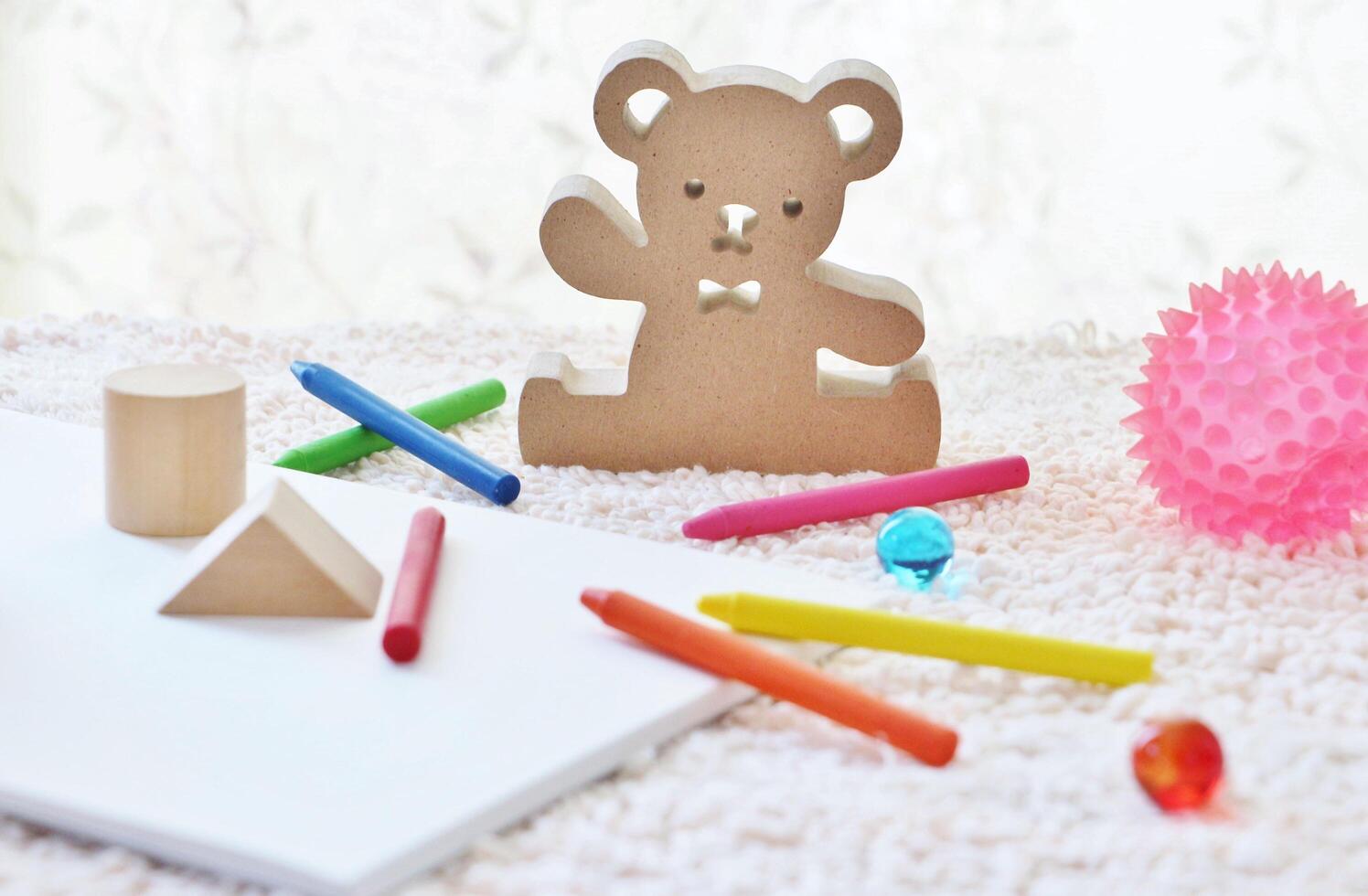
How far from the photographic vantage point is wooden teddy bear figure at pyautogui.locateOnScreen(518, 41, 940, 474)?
0.74 metres

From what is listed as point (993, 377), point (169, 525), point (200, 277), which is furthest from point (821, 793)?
point (200, 277)

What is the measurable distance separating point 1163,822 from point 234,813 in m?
0.27

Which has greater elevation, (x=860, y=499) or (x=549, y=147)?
(x=549, y=147)

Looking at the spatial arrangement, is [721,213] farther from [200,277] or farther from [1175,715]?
[200,277]

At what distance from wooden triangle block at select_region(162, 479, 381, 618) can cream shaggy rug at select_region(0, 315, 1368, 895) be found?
0.09m

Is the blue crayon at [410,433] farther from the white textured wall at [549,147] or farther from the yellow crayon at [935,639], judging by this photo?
the white textured wall at [549,147]

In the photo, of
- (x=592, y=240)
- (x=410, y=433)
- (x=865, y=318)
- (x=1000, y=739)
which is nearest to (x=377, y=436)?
(x=410, y=433)

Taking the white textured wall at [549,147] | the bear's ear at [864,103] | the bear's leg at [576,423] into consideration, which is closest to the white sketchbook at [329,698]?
the bear's leg at [576,423]

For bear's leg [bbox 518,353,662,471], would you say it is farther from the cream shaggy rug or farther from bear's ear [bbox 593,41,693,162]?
bear's ear [bbox 593,41,693,162]

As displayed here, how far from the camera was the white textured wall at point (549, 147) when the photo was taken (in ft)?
3.71

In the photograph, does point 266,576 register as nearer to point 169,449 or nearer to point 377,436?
point 169,449

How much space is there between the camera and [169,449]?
2.02ft

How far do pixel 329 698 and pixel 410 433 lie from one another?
268mm

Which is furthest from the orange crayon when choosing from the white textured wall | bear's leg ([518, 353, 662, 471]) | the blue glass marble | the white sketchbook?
the white textured wall
